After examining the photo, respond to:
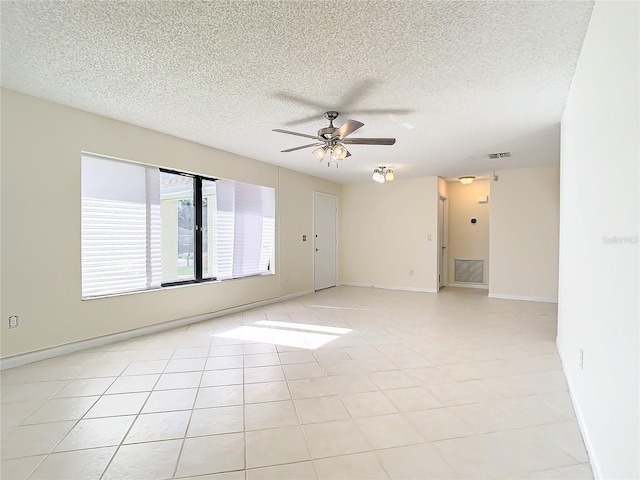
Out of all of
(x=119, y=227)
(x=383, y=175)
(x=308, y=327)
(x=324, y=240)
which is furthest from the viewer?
(x=324, y=240)

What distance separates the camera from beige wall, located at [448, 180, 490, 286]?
7.38 metres

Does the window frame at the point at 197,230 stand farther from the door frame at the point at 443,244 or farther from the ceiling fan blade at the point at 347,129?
the door frame at the point at 443,244

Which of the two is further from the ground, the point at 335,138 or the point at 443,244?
the point at 335,138

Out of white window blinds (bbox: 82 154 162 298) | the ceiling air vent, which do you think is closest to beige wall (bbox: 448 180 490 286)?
the ceiling air vent

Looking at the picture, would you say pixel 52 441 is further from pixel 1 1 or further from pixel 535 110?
pixel 535 110

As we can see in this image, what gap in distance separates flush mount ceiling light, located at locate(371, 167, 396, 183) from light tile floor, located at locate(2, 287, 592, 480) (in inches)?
104

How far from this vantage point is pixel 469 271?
758cm

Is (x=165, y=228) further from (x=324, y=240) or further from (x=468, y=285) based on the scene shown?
(x=468, y=285)

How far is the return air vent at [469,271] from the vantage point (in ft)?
24.5

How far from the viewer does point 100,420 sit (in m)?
2.08

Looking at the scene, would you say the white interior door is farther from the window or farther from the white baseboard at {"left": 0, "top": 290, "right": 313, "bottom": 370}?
the white baseboard at {"left": 0, "top": 290, "right": 313, "bottom": 370}

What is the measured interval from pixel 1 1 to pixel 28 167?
1.62m

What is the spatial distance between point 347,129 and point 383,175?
278 cm

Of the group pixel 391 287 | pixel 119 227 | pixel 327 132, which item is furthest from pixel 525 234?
pixel 119 227
